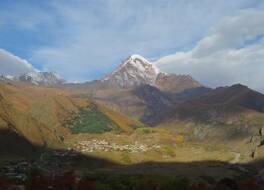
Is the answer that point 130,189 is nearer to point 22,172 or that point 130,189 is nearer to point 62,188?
point 62,188

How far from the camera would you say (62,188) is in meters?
82.7

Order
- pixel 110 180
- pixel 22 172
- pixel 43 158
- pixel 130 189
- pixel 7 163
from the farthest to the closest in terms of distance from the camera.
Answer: pixel 43 158 < pixel 7 163 < pixel 22 172 < pixel 110 180 < pixel 130 189

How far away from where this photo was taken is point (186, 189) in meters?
101

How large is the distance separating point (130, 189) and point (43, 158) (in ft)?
283

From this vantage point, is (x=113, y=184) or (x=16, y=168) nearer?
(x=113, y=184)

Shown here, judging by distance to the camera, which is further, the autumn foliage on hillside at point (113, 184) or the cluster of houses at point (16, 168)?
the cluster of houses at point (16, 168)

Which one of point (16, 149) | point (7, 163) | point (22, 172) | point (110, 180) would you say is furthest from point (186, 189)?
point (16, 149)

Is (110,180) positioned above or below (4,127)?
below

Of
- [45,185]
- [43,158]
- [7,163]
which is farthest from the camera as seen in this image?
[43,158]

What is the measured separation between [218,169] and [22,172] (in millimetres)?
89134

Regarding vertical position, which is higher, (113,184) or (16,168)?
(16,168)

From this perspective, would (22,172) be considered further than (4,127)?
No

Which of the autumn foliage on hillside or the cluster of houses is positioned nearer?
the autumn foliage on hillside

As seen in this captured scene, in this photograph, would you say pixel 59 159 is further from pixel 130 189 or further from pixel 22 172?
pixel 130 189
